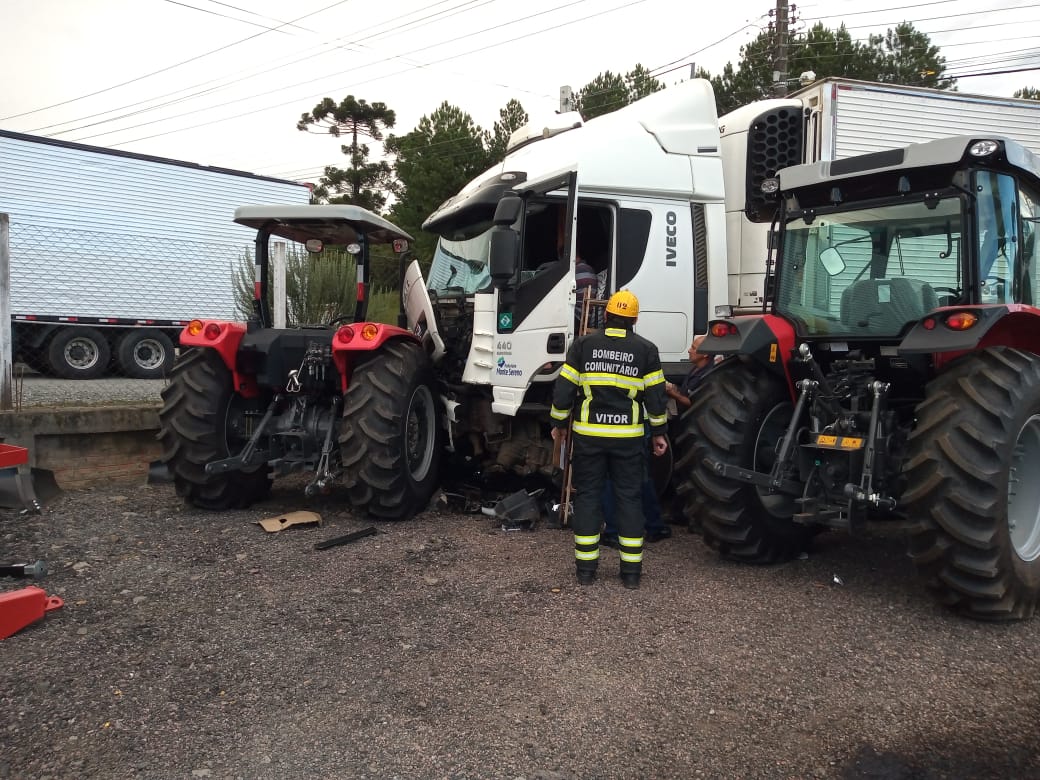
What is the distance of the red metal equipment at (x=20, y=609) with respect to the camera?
3.73m

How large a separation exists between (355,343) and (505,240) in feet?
4.34

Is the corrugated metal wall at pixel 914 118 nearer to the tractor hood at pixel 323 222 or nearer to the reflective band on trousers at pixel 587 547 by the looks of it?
the tractor hood at pixel 323 222

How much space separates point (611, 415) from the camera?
484cm

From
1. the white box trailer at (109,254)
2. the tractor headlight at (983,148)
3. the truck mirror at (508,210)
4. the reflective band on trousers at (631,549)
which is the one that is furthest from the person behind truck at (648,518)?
the white box trailer at (109,254)

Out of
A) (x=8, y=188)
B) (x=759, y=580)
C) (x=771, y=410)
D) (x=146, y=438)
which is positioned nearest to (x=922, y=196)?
(x=771, y=410)

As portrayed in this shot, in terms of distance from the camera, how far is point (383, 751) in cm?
287

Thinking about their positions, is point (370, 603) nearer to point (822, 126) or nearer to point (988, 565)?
point (988, 565)

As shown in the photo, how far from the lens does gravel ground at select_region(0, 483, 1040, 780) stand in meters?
2.85

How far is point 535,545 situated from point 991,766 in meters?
3.17

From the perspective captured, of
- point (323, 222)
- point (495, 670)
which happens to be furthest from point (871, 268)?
point (323, 222)

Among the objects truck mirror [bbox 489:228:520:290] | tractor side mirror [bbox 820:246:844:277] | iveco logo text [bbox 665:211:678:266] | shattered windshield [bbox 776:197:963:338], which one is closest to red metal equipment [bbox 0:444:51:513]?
truck mirror [bbox 489:228:520:290]

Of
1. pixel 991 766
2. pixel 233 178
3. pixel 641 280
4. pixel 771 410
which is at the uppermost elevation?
pixel 233 178

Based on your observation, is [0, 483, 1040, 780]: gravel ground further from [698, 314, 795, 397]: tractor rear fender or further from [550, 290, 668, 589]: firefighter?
[698, 314, 795, 397]: tractor rear fender

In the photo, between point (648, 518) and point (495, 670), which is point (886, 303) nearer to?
point (648, 518)
